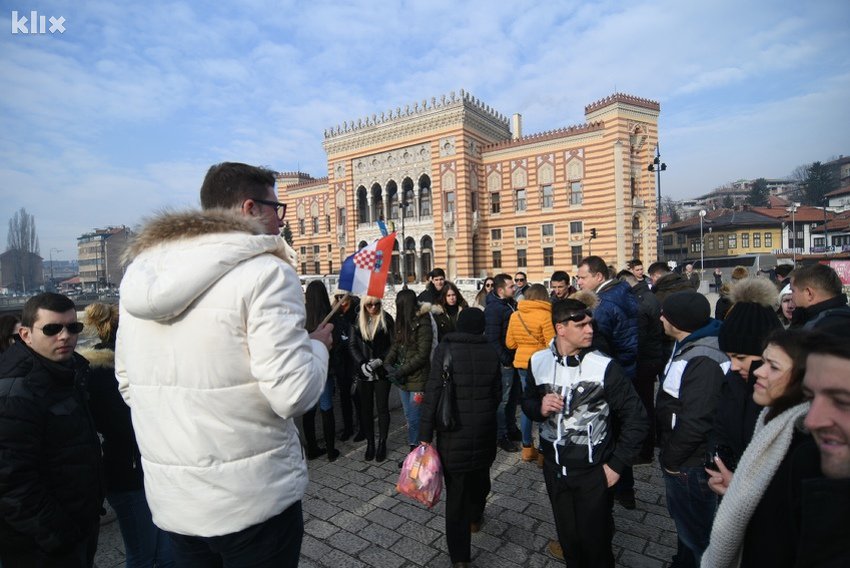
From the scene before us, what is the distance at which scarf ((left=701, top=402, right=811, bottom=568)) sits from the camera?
5.00ft

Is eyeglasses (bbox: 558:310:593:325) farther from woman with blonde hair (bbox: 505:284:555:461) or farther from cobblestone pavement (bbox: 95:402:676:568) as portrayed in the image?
→ woman with blonde hair (bbox: 505:284:555:461)

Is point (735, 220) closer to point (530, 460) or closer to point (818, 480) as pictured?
point (530, 460)

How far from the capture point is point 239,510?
61.1 inches

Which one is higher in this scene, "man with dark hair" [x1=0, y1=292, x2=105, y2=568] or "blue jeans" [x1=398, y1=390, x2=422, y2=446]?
"man with dark hair" [x1=0, y1=292, x2=105, y2=568]

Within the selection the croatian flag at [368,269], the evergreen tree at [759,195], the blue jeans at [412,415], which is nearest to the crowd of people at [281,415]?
the croatian flag at [368,269]

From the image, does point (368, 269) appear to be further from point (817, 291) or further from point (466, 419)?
point (817, 291)

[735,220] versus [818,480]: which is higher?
[735,220]

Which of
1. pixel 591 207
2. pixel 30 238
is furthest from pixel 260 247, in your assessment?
pixel 30 238

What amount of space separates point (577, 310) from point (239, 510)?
7.64 ft

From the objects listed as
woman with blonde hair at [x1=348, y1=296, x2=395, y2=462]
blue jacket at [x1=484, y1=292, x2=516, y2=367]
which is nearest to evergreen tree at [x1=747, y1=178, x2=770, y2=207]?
blue jacket at [x1=484, y1=292, x2=516, y2=367]

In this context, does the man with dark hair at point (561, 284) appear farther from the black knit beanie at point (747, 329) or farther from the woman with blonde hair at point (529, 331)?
the black knit beanie at point (747, 329)

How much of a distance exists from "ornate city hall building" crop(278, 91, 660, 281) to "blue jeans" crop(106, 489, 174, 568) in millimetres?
26213

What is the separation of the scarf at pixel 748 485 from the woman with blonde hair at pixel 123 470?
305 centimetres

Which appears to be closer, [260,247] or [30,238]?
[260,247]
